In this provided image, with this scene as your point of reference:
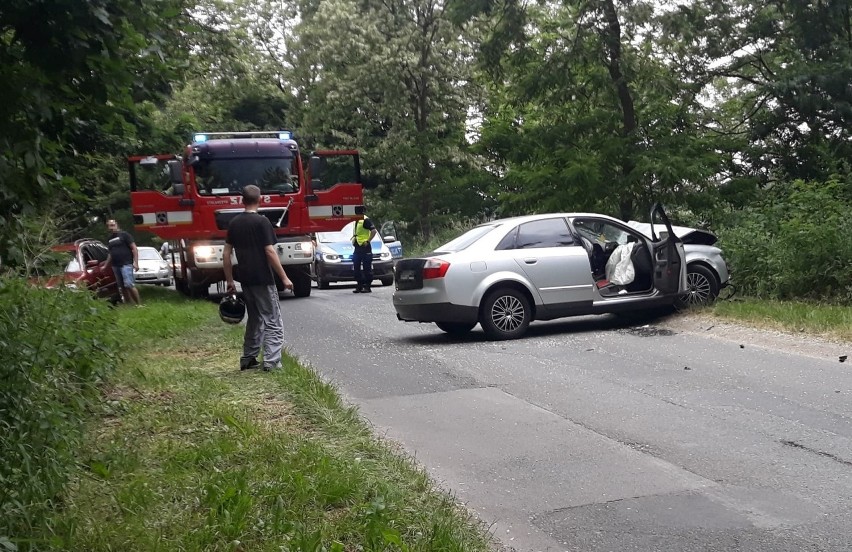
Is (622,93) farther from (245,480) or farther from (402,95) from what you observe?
(245,480)

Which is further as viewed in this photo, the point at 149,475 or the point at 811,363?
the point at 811,363

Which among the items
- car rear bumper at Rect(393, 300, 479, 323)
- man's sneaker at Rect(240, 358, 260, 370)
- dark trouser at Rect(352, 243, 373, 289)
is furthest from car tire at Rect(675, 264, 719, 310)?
dark trouser at Rect(352, 243, 373, 289)

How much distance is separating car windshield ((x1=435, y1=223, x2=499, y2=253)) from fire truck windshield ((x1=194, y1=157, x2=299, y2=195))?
25.1 feet

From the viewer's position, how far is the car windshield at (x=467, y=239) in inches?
496

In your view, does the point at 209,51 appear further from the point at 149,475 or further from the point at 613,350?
the point at 149,475

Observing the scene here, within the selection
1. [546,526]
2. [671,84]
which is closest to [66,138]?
[546,526]

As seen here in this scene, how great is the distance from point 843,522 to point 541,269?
24.7ft

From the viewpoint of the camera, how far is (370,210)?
41625 millimetres

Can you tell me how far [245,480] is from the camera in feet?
16.9

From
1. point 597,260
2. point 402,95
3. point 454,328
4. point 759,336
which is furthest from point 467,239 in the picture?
point 402,95

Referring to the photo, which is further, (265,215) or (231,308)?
(265,215)

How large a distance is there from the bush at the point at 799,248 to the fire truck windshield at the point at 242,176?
884 cm

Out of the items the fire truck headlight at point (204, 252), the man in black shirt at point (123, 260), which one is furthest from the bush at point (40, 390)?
the fire truck headlight at point (204, 252)

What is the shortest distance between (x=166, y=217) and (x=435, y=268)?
8.93m
